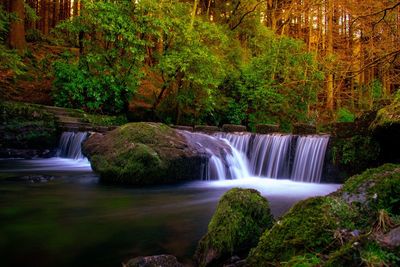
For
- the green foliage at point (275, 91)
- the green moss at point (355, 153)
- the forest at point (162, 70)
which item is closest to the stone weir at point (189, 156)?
the green moss at point (355, 153)

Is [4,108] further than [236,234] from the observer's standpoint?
Yes

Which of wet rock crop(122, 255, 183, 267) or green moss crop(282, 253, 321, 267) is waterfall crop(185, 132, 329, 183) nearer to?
wet rock crop(122, 255, 183, 267)

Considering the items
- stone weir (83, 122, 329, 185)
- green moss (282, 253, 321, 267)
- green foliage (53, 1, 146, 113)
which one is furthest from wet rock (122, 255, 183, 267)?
green foliage (53, 1, 146, 113)

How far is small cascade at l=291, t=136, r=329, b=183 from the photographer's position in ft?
28.9

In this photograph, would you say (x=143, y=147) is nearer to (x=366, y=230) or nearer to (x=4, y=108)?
(x=366, y=230)

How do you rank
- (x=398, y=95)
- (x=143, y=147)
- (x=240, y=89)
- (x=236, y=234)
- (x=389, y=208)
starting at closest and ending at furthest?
(x=389, y=208)
(x=236, y=234)
(x=398, y=95)
(x=143, y=147)
(x=240, y=89)

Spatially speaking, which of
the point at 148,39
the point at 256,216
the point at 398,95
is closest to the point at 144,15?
the point at 148,39

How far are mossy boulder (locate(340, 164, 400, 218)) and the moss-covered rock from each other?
1093cm

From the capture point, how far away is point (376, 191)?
8.80 ft

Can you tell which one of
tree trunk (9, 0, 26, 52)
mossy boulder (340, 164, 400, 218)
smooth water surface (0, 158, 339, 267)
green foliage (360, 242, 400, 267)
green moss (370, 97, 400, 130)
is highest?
tree trunk (9, 0, 26, 52)

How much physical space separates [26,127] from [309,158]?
28.8 feet

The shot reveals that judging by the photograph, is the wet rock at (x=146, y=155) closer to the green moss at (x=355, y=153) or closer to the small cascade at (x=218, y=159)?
the small cascade at (x=218, y=159)

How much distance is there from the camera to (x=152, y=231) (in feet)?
14.6

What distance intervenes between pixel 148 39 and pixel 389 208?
13.6m
